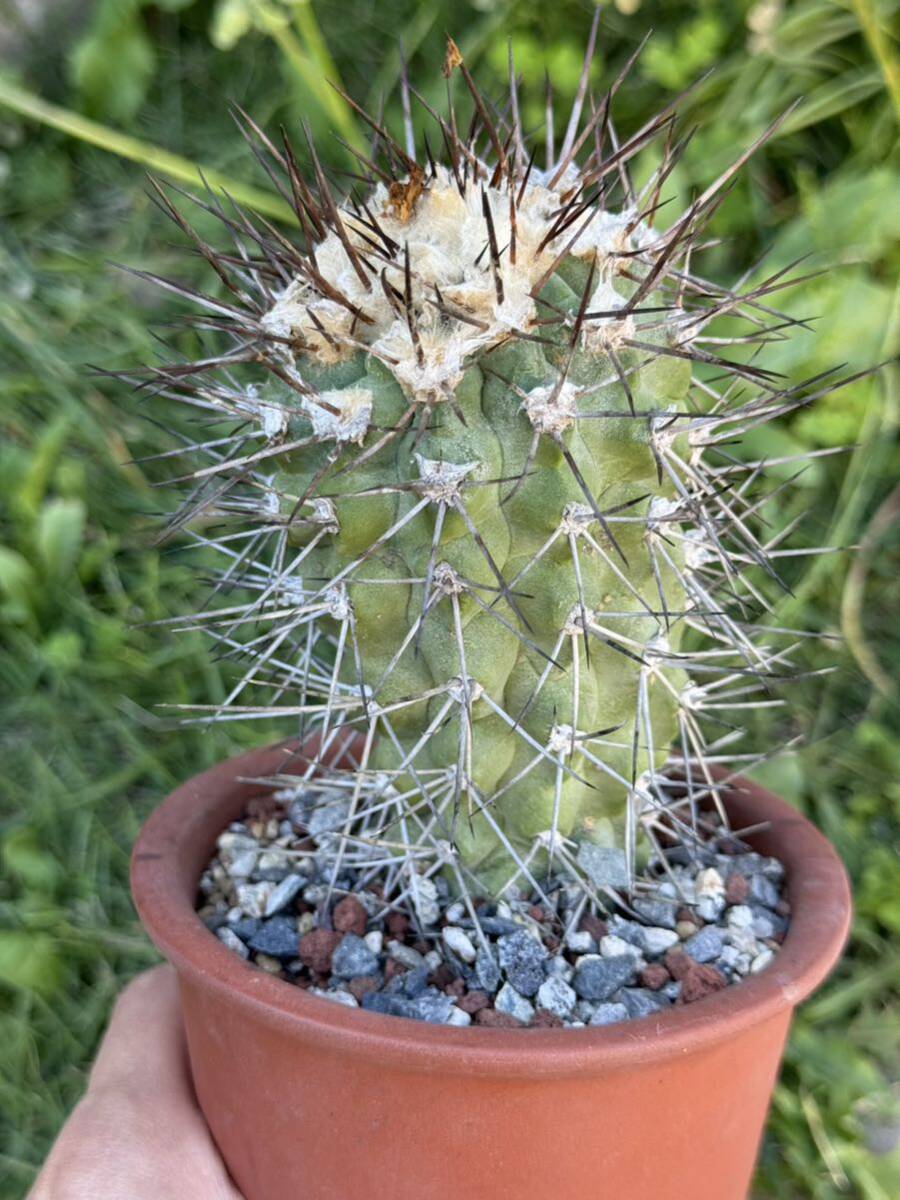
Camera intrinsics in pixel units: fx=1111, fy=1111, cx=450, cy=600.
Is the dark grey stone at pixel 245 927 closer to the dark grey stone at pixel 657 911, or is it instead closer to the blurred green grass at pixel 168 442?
the dark grey stone at pixel 657 911

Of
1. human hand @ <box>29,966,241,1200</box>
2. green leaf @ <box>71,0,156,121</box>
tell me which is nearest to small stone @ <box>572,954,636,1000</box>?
human hand @ <box>29,966,241,1200</box>

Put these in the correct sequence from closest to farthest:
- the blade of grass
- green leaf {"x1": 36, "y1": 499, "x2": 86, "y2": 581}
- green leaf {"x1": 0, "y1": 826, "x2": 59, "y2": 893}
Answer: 1. the blade of grass
2. green leaf {"x1": 0, "y1": 826, "x2": 59, "y2": 893}
3. green leaf {"x1": 36, "y1": 499, "x2": 86, "y2": 581}

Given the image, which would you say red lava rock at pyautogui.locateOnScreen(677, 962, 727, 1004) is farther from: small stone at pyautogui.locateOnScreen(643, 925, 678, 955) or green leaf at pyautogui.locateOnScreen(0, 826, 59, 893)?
green leaf at pyautogui.locateOnScreen(0, 826, 59, 893)

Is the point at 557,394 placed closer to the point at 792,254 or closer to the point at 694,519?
the point at 694,519

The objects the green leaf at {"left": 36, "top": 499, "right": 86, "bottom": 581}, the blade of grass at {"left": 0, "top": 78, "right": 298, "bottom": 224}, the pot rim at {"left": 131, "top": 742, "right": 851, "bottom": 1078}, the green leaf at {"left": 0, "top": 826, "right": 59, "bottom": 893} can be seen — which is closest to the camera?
the pot rim at {"left": 131, "top": 742, "right": 851, "bottom": 1078}

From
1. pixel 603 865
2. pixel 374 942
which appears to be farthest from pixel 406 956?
pixel 603 865

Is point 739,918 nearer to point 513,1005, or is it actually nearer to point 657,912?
point 657,912

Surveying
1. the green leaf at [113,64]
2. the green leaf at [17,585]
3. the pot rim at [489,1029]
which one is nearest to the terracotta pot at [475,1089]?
the pot rim at [489,1029]

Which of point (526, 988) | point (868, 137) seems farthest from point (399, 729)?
point (868, 137)
